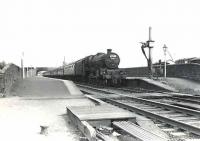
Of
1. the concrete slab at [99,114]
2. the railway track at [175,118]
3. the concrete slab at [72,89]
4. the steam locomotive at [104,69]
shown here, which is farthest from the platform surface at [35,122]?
the steam locomotive at [104,69]

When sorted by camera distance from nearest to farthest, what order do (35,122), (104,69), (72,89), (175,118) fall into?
(35,122) < (175,118) < (72,89) < (104,69)

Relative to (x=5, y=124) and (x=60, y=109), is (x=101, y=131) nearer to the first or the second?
(x=5, y=124)

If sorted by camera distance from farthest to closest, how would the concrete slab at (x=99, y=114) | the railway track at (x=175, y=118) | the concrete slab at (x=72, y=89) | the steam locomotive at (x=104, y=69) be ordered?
1. the steam locomotive at (x=104, y=69)
2. the concrete slab at (x=72, y=89)
3. the concrete slab at (x=99, y=114)
4. the railway track at (x=175, y=118)

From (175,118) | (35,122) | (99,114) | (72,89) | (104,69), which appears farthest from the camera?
(104,69)

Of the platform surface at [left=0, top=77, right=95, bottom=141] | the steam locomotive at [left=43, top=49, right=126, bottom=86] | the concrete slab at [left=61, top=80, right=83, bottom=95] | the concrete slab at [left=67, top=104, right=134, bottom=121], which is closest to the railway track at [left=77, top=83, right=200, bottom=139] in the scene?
the concrete slab at [left=67, top=104, right=134, bottom=121]

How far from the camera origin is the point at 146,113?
431 inches

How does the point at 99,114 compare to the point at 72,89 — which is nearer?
the point at 99,114

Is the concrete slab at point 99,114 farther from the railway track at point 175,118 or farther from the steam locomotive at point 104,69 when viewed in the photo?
the steam locomotive at point 104,69

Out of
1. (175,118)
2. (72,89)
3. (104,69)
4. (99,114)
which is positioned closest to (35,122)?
(99,114)

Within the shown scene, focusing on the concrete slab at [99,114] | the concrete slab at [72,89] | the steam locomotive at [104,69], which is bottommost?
the concrete slab at [99,114]

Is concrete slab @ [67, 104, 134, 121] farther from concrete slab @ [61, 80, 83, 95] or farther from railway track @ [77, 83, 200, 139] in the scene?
concrete slab @ [61, 80, 83, 95]

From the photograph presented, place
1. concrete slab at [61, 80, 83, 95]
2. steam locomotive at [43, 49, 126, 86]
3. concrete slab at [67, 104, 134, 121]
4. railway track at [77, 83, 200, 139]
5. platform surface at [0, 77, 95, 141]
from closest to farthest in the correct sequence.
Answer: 1. platform surface at [0, 77, 95, 141]
2. railway track at [77, 83, 200, 139]
3. concrete slab at [67, 104, 134, 121]
4. concrete slab at [61, 80, 83, 95]
5. steam locomotive at [43, 49, 126, 86]

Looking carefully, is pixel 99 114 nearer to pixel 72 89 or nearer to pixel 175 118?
pixel 175 118

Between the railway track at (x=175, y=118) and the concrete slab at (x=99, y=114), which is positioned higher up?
the concrete slab at (x=99, y=114)
